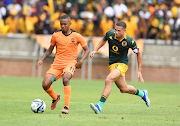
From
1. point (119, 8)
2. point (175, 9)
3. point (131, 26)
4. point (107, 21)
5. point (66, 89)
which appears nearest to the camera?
point (66, 89)

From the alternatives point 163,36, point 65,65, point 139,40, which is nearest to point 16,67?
point 139,40

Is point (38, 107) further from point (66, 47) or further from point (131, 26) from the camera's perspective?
point (131, 26)

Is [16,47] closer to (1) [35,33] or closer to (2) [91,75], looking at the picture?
(1) [35,33]

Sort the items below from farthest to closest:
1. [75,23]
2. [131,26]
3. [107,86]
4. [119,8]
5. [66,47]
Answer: [119,8] < [75,23] < [131,26] < [66,47] < [107,86]

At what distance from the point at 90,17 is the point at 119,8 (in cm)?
189

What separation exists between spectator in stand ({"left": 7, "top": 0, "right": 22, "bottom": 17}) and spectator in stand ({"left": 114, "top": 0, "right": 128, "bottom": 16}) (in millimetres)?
6083

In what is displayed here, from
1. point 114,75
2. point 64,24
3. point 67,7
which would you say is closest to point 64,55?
point 64,24

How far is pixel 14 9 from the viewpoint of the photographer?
20625mm

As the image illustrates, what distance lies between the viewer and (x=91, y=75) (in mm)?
20594

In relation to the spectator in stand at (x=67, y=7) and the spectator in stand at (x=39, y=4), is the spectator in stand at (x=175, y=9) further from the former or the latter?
the spectator in stand at (x=39, y=4)

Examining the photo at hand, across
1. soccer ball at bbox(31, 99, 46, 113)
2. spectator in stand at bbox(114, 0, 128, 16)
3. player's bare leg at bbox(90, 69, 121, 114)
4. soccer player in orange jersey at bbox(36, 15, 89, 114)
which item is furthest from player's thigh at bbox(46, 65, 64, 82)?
spectator in stand at bbox(114, 0, 128, 16)

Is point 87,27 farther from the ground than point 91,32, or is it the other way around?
point 87,27

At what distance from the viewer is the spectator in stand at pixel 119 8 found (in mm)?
20320

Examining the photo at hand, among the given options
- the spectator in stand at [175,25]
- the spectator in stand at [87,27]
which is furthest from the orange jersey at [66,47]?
the spectator in stand at [175,25]
